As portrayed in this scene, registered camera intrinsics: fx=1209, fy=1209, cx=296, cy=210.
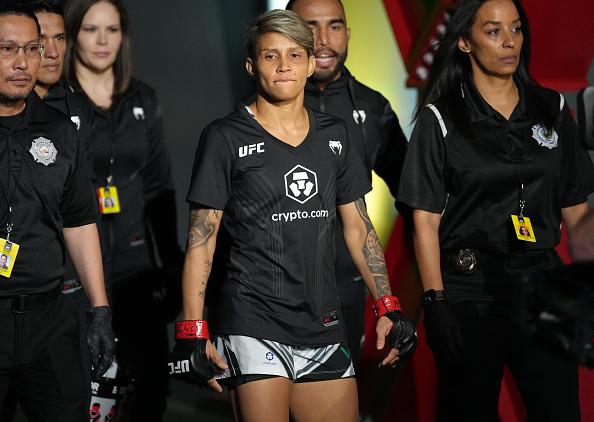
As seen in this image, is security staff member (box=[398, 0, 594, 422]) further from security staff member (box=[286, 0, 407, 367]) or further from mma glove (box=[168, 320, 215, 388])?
mma glove (box=[168, 320, 215, 388])

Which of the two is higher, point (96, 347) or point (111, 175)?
point (111, 175)

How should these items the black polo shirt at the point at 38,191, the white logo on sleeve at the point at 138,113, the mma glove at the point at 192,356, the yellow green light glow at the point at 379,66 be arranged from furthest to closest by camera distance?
the yellow green light glow at the point at 379,66 < the white logo on sleeve at the point at 138,113 < the black polo shirt at the point at 38,191 < the mma glove at the point at 192,356

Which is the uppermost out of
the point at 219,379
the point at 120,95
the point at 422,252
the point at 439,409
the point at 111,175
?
the point at 120,95

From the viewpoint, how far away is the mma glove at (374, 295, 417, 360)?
13.0 feet

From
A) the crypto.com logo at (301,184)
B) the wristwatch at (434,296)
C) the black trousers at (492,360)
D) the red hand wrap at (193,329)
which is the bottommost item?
Answer: the black trousers at (492,360)

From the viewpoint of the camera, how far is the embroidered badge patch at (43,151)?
3916mm

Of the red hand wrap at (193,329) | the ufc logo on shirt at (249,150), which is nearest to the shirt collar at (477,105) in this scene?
the ufc logo on shirt at (249,150)

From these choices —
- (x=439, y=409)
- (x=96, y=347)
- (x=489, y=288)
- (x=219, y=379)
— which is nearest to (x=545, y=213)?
(x=489, y=288)

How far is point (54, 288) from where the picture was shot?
12.8ft

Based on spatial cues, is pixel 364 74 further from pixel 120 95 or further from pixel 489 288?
pixel 489 288

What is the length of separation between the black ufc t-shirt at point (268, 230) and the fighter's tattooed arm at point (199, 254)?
47mm

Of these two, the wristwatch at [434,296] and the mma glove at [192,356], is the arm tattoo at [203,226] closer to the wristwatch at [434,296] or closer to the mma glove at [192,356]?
the mma glove at [192,356]

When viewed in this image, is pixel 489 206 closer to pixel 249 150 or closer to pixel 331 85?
pixel 249 150

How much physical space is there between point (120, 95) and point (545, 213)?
75.8 inches
